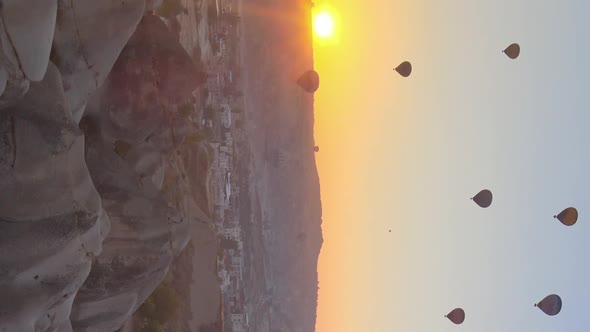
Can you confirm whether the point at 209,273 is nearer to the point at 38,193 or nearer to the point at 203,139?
the point at 203,139

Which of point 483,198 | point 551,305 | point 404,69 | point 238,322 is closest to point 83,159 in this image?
point 483,198

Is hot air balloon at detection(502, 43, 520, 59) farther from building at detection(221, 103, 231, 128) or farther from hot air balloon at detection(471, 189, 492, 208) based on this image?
building at detection(221, 103, 231, 128)

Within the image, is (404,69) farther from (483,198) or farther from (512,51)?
(483,198)

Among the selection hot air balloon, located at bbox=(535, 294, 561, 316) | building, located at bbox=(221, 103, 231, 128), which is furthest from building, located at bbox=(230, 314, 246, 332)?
hot air balloon, located at bbox=(535, 294, 561, 316)

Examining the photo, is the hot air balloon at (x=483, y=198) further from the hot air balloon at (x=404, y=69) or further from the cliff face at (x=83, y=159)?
the cliff face at (x=83, y=159)

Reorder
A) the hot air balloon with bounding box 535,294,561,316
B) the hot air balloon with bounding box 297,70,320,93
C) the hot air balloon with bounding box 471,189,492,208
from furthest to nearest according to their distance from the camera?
the hot air balloon with bounding box 297,70,320,93, the hot air balloon with bounding box 471,189,492,208, the hot air balloon with bounding box 535,294,561,316

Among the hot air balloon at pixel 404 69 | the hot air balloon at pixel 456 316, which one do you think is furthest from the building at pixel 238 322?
the hot air balloon at pixel 404 69
